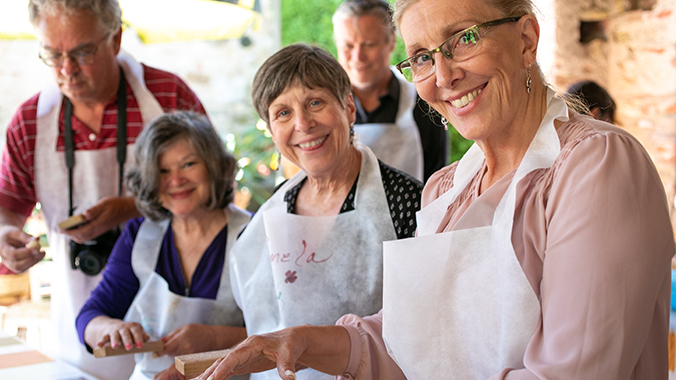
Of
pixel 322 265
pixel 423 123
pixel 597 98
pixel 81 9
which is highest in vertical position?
pixel 81 9

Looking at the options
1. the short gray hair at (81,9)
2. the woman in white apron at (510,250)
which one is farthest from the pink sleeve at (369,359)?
the short gray hair at (81,9)

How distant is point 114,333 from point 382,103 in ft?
4.61

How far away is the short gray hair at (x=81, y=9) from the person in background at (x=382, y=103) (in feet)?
3.04

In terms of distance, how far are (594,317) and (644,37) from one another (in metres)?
3.16

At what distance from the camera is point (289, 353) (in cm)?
116

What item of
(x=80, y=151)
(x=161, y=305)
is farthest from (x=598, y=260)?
(x=80, y=151)

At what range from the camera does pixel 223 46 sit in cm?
645

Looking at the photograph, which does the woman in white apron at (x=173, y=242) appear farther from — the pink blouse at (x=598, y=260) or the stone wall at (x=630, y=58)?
A: the stone wall at (x=630, y=58)

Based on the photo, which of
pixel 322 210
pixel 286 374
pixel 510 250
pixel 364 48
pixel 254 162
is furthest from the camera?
pixel 254 162

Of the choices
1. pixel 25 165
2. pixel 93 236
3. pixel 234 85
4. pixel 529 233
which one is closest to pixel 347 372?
pixel 529 233

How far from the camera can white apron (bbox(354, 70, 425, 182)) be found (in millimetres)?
2441

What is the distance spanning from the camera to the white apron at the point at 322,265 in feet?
5.19

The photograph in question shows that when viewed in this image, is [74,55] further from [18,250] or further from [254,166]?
[254,166]

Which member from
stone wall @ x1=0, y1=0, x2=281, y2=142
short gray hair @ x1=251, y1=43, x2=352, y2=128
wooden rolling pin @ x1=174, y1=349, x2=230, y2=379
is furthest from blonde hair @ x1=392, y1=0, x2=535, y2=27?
stone wall @ x1=0, y1=0, x2=281, y2=142
